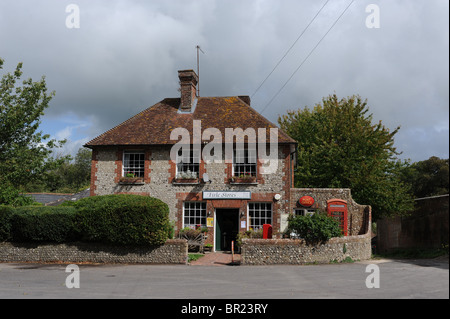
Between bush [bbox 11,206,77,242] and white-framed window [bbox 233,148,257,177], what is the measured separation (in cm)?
853

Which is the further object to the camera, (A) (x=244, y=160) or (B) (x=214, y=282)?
(A) (x=244, y=160)

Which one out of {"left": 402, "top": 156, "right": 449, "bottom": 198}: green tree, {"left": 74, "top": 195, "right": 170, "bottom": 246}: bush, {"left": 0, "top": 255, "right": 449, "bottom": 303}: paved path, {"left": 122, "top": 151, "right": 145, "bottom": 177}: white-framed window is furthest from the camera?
{"left": 402, "top": 156, "right": 449, "bottom": 198}: green tree

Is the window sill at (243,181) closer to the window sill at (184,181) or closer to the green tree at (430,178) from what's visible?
the window sill at (184,181)

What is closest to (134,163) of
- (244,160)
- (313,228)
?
(244,160)

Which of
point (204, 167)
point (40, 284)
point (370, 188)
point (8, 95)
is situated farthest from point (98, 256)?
point (370, 188)

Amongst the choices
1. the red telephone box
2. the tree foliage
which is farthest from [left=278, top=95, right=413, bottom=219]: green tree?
the tree foliage

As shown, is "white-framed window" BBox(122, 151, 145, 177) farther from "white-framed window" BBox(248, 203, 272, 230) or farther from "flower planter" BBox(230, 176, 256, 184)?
"white-framed window" BBox(248, 203, 272, 230)

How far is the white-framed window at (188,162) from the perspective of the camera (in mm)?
22766

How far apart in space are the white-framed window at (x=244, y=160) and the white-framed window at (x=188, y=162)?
6.50ft

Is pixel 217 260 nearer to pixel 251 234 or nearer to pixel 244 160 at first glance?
pixel 251 234

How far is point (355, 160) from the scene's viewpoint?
30.3 meters

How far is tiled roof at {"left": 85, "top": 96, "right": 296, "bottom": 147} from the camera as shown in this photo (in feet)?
75.8

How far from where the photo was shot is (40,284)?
1191cm

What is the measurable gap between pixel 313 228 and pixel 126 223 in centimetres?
742
